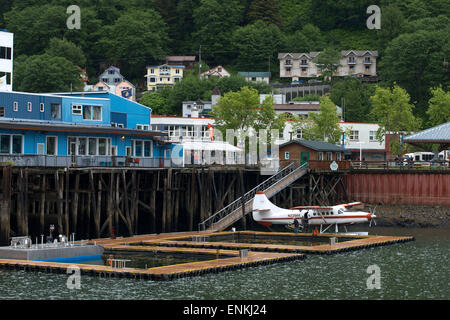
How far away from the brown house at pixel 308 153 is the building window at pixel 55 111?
2259cm

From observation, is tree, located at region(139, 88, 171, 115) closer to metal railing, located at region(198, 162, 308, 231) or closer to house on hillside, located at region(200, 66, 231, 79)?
house on hillside, located at region(200, 66, 231, 79)

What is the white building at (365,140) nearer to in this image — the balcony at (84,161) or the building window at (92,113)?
the balcony at (84,161)

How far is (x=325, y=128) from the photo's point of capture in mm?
105688

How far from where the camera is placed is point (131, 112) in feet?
241

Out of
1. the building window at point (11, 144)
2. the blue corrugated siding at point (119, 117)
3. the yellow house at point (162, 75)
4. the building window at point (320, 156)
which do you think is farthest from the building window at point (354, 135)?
the yellow house at point (162, 75)

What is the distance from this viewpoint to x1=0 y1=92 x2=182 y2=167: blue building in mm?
58719

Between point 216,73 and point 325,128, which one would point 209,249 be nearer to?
point 325,128

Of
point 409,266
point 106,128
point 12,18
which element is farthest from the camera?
point 12,18

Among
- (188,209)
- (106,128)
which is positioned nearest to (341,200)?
(188,209)

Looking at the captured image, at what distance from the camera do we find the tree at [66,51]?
17950cm
